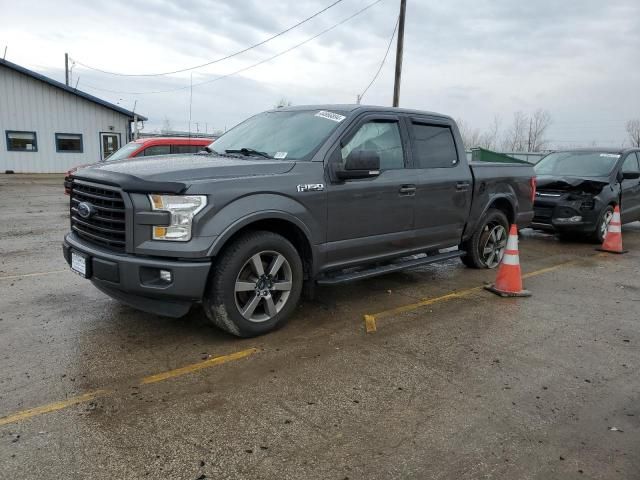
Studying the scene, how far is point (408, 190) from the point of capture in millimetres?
5090

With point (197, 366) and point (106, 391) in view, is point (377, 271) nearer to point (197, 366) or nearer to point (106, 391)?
point (197, 366)

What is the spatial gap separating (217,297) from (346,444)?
1.54 metres

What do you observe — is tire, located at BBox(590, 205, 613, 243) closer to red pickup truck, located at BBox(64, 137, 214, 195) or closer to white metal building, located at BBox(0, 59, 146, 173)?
red pickup truck, located at BBox(64, 137, 214, 195)

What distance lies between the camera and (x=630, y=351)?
4168 mm

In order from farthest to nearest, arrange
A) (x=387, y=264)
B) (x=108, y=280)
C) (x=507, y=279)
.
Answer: (x=507, y=279) → (x=387, y=264) → (x=108, y=280)

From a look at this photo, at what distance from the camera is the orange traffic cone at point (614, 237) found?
858 centimetres

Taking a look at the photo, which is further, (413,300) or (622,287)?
(622,287)

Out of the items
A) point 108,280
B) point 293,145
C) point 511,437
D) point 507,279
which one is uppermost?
point 293,145

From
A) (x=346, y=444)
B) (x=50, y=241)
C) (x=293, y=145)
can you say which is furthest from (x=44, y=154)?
(x=346, y=444)

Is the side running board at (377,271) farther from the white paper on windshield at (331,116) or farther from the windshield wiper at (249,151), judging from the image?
the white paper on windshield at (331,116)

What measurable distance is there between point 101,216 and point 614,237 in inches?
328

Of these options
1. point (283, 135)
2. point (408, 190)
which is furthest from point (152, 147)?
point (408, 190)

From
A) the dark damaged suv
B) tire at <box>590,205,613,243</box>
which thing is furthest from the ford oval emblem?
tire at <box>590,205,613,243</box>

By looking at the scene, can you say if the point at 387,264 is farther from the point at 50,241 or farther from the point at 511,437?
the point at 50,241
